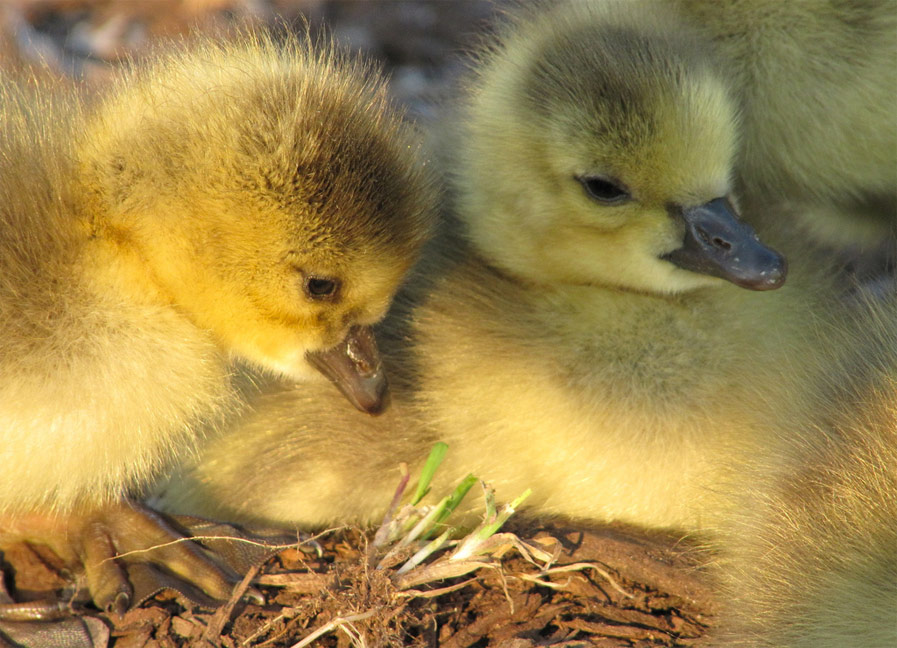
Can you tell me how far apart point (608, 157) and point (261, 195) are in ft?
1.56

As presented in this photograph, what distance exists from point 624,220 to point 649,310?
17 cm

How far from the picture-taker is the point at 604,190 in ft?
5.04

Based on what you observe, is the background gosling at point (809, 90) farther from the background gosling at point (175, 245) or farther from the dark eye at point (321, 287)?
the dark eye at point (321, 287)

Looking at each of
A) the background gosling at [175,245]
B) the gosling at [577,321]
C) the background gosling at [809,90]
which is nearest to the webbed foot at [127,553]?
the background gosling at [175,245]

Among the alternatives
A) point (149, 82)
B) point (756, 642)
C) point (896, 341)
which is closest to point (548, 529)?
point (756, 642)

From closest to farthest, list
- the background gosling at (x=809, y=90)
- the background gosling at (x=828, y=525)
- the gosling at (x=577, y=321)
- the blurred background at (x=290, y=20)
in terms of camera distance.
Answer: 1. the background gosling at (x=828, y=525)
2. the gosling at (x=577, y=321)
3. the background gosling at (x=809, y=90)
4. the blurred background at (x=290, y=20)

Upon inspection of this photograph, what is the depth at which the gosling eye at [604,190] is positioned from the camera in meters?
1.52

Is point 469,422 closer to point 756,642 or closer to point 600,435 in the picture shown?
point 600,435

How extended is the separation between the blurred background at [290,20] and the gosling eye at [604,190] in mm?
1129

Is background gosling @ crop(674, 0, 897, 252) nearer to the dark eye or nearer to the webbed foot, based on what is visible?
the dark eye

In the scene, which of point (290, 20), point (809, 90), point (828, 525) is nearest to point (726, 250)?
point (809, 90)

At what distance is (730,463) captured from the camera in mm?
1484

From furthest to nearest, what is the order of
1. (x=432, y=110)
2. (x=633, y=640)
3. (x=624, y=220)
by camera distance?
(x=432, y=110)
(x=624, y=220)
(x=633, y=640)

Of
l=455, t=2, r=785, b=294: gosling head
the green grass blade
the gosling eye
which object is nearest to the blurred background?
l=455, t=2, r=785, b=294: gosling head
